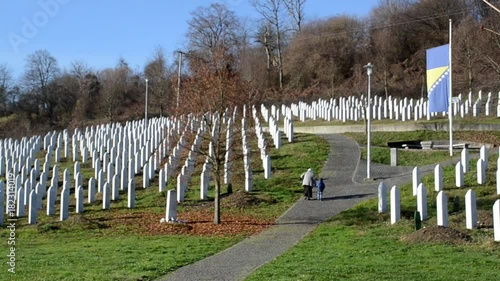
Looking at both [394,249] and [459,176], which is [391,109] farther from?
[394,249]

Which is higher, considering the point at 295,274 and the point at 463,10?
the point at 463,10

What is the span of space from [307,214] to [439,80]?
11.8 meters

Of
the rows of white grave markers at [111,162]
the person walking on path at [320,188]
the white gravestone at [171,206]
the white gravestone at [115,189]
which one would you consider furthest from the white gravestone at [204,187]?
the person walking on path at [320,188]

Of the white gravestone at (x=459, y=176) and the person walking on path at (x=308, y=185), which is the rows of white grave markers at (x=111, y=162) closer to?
the person walking on path at (x=308, y=185)

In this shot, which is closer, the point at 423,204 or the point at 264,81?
the point at 423,204

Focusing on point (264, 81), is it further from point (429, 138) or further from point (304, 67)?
point (429, 138)

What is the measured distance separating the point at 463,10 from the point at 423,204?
48.0 m

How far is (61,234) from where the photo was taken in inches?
743

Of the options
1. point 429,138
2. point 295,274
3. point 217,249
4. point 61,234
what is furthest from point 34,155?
point 295,274

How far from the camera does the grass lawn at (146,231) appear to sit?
42.4 feet

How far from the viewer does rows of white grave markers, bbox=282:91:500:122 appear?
123ft

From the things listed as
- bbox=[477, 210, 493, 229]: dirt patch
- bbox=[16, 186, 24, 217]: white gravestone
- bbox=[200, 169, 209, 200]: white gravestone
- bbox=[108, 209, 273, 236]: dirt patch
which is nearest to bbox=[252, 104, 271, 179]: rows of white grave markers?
bbox=[200, 169, 209, 200]: white gravestone

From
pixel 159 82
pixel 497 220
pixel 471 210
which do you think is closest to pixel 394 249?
pixel 497 220

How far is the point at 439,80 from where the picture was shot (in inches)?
1102
